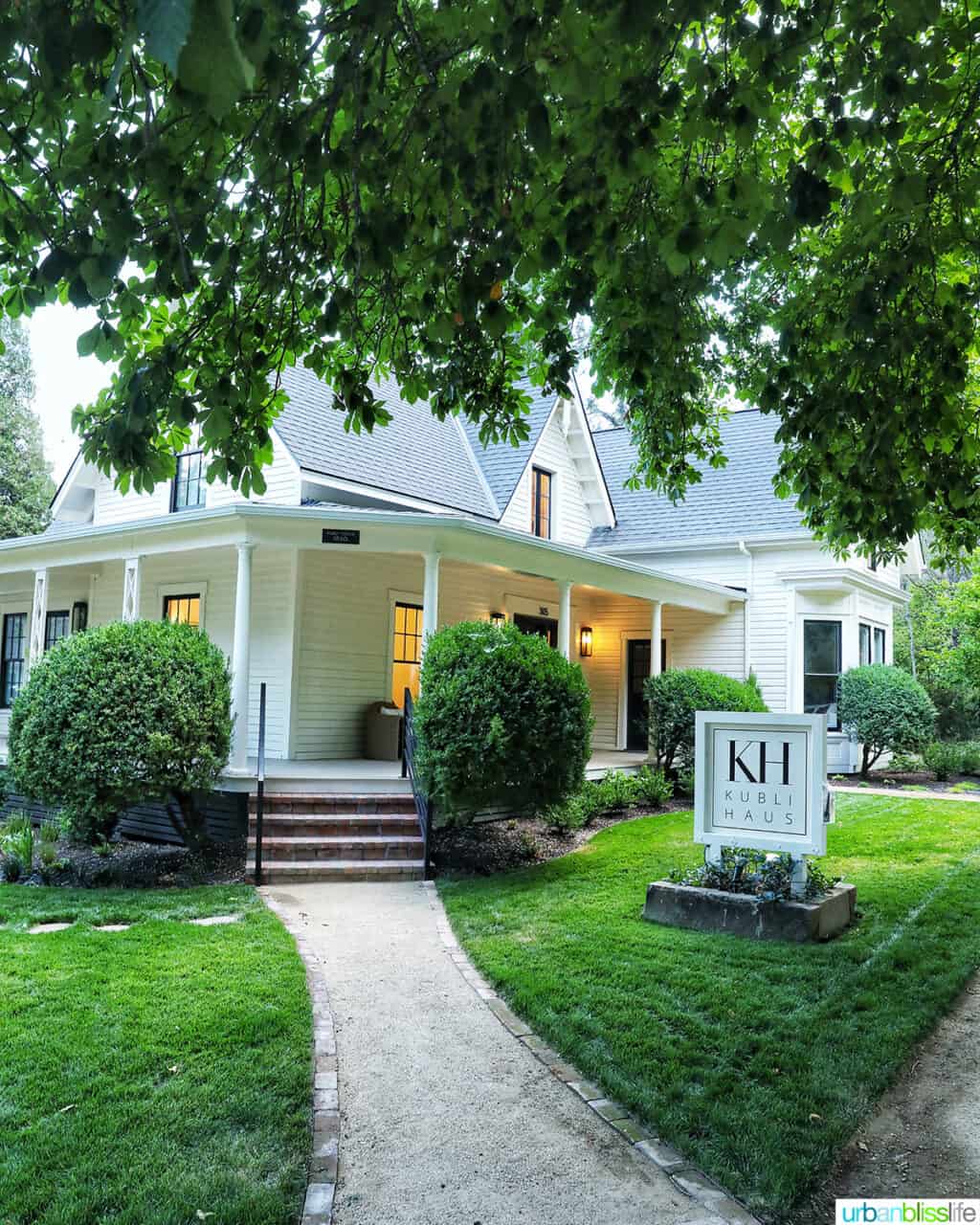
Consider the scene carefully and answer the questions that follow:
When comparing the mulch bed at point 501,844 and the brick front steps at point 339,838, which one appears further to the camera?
the mulch bed at point 501,844

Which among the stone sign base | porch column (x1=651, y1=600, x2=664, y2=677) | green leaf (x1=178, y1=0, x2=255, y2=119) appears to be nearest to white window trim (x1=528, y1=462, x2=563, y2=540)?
porch column (x1=651, y1=600, x2=664, y2=677)

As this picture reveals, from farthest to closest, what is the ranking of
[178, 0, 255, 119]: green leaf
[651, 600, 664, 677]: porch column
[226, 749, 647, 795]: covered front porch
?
[651, 600, 664, 677]: porch column
[226, 749, 647, 795]: covered front porch
[178, 0, 255, 119]: green leaf

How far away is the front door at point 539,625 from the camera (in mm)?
15555

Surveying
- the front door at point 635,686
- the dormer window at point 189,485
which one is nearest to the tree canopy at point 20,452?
the dormer window at point 189,485

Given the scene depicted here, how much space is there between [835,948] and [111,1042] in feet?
13.9

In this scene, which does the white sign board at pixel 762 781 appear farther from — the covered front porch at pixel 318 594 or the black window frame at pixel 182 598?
the black window frame at pixel 182 598

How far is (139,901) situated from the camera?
7.12 m

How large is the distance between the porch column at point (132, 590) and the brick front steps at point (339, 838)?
363 cm

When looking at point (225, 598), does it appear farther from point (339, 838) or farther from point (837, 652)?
point (837, 652)

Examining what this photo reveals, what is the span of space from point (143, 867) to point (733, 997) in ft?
18.7

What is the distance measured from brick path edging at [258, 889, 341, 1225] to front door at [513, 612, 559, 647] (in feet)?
33.0

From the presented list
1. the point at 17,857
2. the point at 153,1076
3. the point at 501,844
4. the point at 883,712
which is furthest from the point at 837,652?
the point at 153,1076

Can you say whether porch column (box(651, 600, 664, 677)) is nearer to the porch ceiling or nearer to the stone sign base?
the porch ceiling

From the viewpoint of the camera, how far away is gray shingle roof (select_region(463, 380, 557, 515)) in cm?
1594
